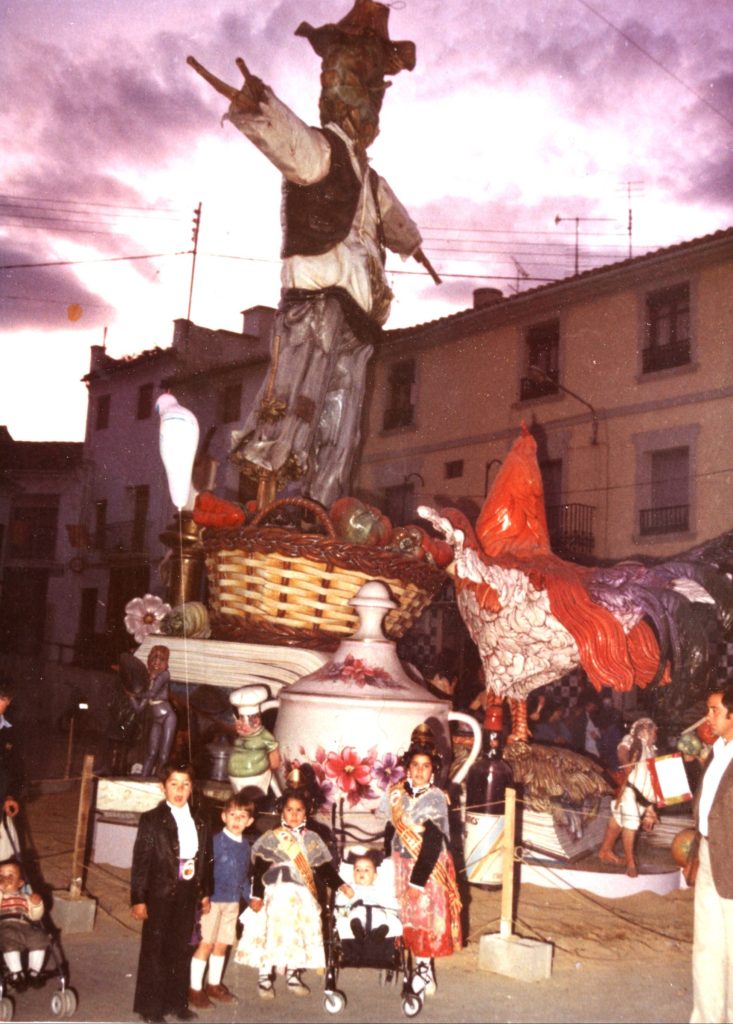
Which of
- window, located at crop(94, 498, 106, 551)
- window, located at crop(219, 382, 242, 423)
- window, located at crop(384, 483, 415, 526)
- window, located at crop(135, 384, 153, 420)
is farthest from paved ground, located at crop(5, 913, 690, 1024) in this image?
window, located at crop(384, 483, 415, 526)

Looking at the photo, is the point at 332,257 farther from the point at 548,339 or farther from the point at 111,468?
the point at 548,339

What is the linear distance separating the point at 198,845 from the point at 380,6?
14.2 feet

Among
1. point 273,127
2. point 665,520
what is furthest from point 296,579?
point 665,520

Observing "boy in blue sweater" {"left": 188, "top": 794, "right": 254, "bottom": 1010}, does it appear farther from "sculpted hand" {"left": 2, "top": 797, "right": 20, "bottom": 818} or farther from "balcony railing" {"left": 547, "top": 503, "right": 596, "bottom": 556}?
"balcony railing" {"left": 547, "top": 503, "right": 596, "bottom": 556}

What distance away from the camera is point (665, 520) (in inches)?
482

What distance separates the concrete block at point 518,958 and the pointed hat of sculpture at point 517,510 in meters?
2.05

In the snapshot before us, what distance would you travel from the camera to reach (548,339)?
1410cm

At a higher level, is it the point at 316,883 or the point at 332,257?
the point at 332,257

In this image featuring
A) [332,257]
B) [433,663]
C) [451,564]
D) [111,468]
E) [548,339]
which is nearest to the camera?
[451,564]

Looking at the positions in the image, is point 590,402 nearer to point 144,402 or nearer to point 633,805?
point 144,402

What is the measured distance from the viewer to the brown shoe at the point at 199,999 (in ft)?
10.0

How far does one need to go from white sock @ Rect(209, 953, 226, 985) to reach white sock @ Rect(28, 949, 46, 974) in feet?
1.72

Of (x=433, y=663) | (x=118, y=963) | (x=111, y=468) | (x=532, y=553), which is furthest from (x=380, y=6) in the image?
(x=111, y=468)

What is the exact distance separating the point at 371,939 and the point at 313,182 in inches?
138
